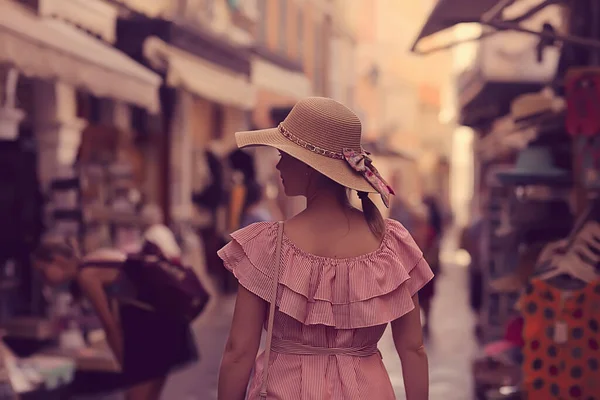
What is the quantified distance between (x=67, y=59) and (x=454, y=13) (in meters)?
3.47

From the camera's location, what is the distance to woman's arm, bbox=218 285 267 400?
11.7 feet

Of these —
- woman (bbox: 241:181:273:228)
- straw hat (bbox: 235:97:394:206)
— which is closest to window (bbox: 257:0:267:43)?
woman (bbox: 241:181:273:228)

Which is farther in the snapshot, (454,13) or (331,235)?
(454,13)

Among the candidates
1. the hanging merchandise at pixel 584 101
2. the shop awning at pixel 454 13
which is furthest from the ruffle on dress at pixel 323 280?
the shop awning at pixel 454 13

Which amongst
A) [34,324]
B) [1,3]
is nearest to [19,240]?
[34,324]

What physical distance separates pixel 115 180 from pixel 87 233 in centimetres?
95

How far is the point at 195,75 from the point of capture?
1450cm

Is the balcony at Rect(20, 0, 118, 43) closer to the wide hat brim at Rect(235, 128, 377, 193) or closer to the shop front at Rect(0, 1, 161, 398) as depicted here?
the shop front at Rect(0, 1, 161, 398)

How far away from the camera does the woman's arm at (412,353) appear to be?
3680mm

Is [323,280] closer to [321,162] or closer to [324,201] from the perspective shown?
[324,201]

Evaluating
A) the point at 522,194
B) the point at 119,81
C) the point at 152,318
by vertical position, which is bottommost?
the point at 152,318

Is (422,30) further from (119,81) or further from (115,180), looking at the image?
(115,180)

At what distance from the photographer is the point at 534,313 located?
6055 mm

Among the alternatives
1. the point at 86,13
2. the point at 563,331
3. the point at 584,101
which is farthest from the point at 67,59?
the point at 563,331
